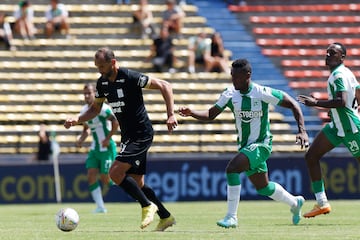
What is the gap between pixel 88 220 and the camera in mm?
16688

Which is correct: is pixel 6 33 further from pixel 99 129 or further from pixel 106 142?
pixel 106 142

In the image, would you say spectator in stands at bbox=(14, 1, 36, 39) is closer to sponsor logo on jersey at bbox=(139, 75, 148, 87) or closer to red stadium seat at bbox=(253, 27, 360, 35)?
red stadium seat at bbox=(253, 27, 360, 35)

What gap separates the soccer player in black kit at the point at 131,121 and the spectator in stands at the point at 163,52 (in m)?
16.1

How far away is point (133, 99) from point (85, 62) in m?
17.0

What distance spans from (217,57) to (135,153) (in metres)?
16.9

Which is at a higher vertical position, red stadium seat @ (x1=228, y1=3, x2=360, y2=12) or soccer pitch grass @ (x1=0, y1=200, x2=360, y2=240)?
red stadium seat @ (x1=228, y1=3, x2=360, y2=12)

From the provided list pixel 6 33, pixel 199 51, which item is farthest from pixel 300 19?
pixel 6 33

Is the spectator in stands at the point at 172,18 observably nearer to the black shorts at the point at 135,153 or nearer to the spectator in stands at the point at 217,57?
the spectator in stands at the point at 217,57

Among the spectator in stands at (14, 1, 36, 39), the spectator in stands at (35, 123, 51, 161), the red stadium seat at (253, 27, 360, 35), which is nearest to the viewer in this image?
the spectator in stands at (35, 123, 51, 161)

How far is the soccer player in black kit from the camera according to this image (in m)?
13.3

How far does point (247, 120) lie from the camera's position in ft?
46.4

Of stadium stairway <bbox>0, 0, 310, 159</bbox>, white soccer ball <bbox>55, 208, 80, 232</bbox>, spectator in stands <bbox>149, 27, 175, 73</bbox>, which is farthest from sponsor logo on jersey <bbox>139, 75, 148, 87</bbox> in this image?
spectator in stands <bbox>149, 27, 175, 73</bbox>

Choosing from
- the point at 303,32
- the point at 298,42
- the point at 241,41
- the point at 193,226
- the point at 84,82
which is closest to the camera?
the point at 193,226

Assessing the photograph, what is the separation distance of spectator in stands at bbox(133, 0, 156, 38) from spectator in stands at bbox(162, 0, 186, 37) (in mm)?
465
